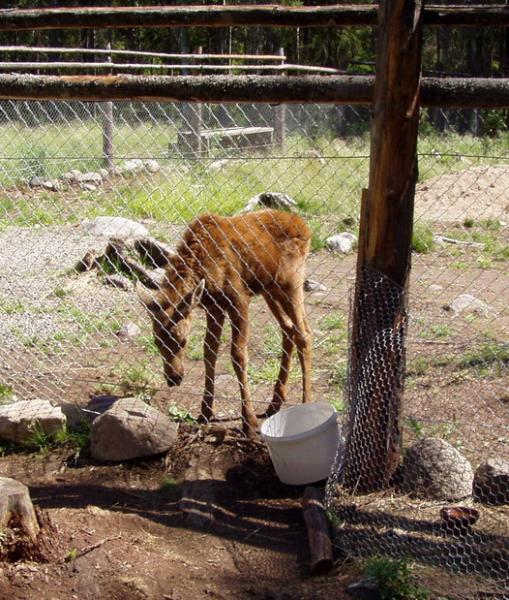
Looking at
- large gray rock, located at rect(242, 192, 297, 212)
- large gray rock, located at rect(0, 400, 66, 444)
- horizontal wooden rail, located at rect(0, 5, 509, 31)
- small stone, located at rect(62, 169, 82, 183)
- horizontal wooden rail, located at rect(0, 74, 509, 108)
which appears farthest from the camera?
small stone, located at rect(62, 169, 82, 183)

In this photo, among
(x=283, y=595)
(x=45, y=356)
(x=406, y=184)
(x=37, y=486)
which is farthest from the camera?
(x=45, y=356)

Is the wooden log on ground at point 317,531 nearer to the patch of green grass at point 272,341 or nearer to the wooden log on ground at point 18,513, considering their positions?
the wooden log on ground at point 18,513

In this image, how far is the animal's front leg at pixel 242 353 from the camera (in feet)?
18.1

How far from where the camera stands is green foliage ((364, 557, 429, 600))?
338cm

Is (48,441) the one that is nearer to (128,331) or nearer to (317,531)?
(317,531)

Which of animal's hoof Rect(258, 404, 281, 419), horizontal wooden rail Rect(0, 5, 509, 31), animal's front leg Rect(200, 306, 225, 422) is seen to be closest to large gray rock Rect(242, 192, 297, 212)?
animal's front leg Rect(200, 306, 225, 422)

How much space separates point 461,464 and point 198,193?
7265 mm

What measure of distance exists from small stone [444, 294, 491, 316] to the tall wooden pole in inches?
155

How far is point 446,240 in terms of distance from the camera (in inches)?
433

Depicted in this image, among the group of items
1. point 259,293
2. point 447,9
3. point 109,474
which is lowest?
point 109,474

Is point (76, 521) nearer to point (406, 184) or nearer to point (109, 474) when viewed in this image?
point (109, 474)

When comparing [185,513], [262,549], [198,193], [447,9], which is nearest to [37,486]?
[185,513]

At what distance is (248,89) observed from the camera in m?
4.27

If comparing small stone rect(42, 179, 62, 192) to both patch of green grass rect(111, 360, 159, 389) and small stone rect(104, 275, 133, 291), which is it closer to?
small stone rect(104, 275, 133, 291)
